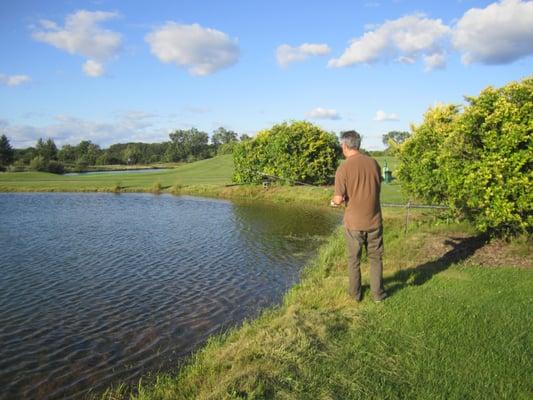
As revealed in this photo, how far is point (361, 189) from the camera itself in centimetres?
756

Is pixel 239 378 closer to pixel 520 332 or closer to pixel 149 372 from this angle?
pixel 149 372

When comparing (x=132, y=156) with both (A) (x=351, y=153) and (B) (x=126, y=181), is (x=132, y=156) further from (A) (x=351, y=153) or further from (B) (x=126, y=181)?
(A) (x=351, y=153)

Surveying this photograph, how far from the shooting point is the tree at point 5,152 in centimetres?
8429

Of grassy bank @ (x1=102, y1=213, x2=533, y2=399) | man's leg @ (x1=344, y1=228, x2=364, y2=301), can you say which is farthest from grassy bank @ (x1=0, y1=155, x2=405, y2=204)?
man's leg @ (x1=344, y1=228, x2=364, y2=301)

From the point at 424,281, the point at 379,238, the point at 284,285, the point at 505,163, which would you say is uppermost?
the point at 505,163

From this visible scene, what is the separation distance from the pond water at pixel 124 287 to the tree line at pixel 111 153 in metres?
61.7

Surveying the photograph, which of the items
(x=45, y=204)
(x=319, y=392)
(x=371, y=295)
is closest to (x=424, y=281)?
(x=371, y=295)

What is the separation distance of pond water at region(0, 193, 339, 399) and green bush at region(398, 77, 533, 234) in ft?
16.4

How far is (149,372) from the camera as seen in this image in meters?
6.98

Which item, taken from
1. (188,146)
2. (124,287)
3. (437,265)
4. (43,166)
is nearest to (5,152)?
(43,166)

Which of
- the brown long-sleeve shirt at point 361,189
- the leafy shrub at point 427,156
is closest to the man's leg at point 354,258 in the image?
the brown long-sleeve shirt at point 361,189

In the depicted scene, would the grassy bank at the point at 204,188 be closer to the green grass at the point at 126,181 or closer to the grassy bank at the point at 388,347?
the green grass at the point at 126,181

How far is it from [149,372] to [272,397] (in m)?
2.99

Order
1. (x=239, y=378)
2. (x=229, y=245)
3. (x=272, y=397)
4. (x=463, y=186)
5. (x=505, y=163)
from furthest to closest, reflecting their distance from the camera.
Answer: (x=229, y=245)
(x=463, y=186)
(x=505, y=163)
(x=239, y=378)
(x=272, y=397)
